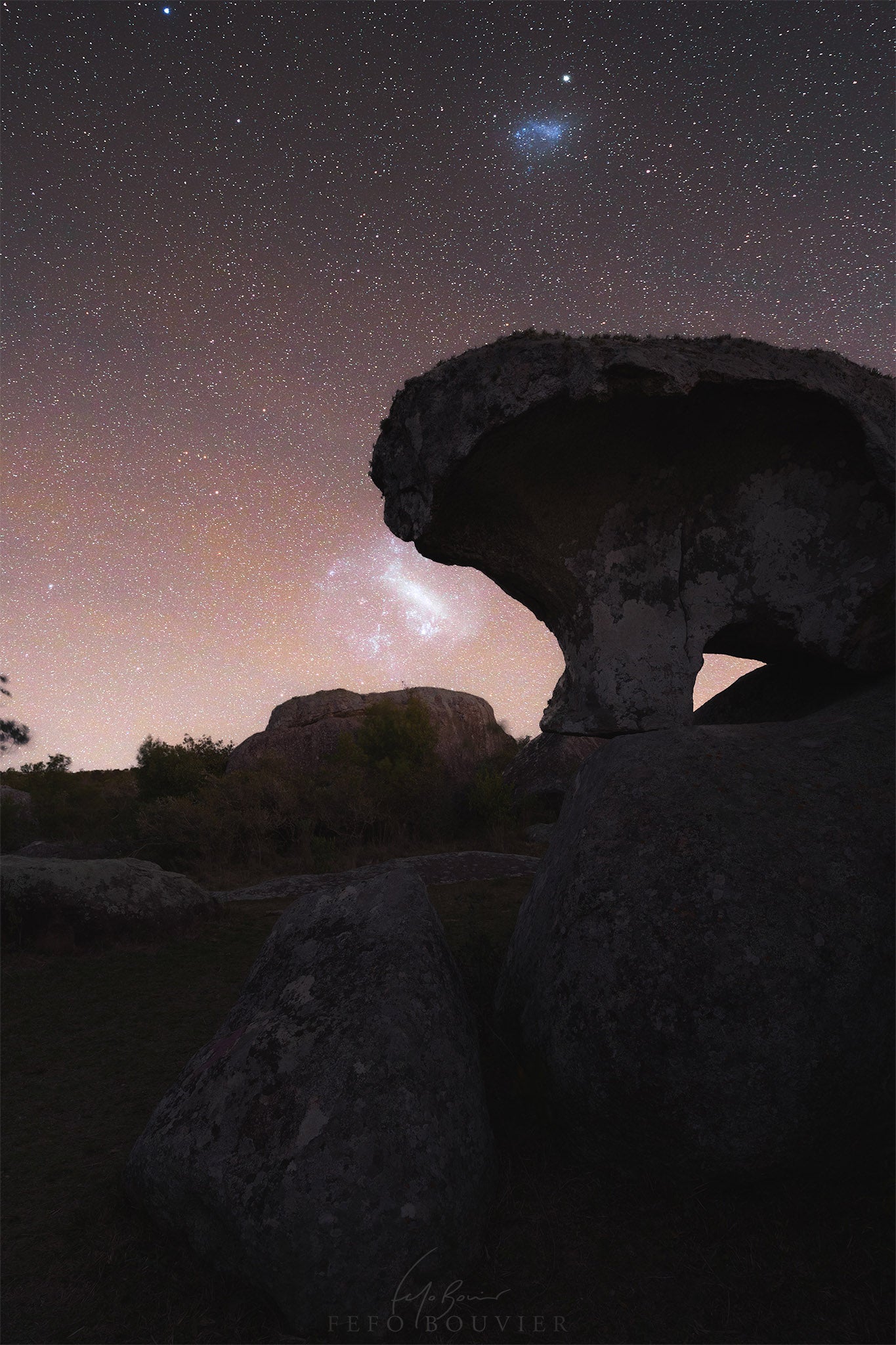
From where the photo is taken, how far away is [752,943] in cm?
279

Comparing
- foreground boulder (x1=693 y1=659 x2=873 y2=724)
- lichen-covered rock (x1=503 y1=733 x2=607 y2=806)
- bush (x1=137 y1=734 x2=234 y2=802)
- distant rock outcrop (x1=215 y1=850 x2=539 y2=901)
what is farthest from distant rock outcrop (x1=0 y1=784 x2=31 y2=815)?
foreground boulder (x1=693 y1=659 x2=873 y2=724)

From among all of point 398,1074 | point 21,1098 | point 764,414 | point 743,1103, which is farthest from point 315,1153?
point 764,414

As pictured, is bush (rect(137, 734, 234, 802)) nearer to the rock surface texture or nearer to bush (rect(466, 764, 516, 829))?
the rock surface texture

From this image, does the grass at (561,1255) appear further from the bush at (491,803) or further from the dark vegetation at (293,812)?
the bush at (491,803)

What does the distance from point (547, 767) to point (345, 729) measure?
691 centimetres

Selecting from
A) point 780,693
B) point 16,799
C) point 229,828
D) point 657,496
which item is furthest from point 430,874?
point 16,799

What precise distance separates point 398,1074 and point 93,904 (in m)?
6.29

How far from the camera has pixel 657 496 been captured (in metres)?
4.60

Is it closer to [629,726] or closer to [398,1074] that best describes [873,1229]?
[398,1074]

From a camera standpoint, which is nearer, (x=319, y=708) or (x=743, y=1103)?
(x=743, y=1103)
